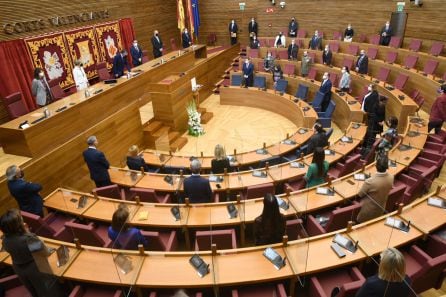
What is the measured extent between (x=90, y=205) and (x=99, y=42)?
7.54 metres

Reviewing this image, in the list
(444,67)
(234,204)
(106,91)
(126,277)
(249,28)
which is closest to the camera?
(126,277)

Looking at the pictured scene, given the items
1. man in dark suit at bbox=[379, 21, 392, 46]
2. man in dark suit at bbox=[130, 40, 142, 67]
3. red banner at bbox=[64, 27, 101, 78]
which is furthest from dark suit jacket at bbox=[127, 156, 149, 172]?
man in dark suit at bbox=[379, 21, 392, 46]

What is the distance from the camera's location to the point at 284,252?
327 cm

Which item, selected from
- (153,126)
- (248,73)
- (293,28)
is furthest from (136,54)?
(293,28)

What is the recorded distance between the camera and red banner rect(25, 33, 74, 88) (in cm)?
828

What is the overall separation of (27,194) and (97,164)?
1.09m

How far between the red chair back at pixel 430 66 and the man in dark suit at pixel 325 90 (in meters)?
2.70

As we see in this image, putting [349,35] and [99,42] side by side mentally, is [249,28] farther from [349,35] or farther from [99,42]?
[99,42]

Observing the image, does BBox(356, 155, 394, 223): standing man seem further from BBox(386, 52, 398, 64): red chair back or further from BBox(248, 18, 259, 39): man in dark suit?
BBox(248, 18, 259, 39): man in dark suit

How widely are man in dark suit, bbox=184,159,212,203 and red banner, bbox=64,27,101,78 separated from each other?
733 cm

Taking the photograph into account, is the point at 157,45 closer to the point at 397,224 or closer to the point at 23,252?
the point at 23,252

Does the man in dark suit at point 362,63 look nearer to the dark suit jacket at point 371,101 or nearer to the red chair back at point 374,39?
the red chair back at point 374,39

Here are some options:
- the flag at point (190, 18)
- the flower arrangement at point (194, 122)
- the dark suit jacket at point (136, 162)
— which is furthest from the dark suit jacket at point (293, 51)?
the dark suit jacket at point (136, 162)

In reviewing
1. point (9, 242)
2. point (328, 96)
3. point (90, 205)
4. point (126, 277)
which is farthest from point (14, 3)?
point (328, 96)
